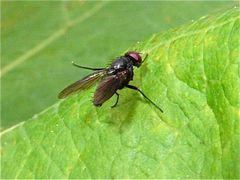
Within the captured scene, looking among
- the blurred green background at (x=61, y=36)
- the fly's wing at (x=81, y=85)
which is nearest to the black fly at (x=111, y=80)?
the fly's wing at (x=81, y=85)

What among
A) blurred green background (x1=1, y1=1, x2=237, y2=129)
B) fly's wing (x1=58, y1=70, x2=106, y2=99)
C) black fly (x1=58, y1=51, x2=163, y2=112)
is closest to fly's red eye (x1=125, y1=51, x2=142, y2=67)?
black fly (x1=58, y1=51, x2=163, y2=112)

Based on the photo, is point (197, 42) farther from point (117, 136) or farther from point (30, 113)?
point (30, 113)

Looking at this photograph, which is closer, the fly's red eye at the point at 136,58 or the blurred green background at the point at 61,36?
the fly's red eye at the point at 136,58

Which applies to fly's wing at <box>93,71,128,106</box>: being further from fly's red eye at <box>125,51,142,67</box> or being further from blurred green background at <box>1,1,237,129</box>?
blurred green background at <box>1,1,237,129</box>

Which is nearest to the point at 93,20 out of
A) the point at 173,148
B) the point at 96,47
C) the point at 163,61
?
the point at 96,47

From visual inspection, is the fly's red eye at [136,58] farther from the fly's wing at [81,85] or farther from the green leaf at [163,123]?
the fly's wing at [81,85]

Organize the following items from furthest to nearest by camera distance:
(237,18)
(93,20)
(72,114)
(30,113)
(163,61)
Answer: (93,20) < (30,113) < (72,114) < (163,61) < (237,18)
